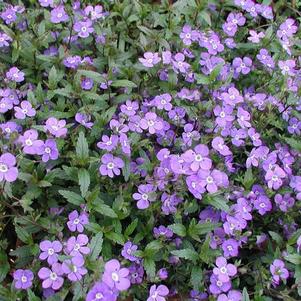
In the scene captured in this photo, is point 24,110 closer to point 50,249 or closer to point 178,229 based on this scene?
point 50,249

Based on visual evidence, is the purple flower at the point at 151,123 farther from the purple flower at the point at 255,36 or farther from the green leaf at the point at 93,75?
the purple flower at the point at 255,36

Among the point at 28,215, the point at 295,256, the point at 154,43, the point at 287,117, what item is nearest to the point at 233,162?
the point at 287,117

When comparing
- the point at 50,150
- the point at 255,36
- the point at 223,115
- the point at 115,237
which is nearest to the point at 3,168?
the point at 50,150

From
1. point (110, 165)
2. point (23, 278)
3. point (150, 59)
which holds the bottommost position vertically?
point (23, 278)

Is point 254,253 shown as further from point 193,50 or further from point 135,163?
point 193,50

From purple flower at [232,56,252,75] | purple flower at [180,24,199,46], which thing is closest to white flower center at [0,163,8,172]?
purple flower at [180,24,199,46]

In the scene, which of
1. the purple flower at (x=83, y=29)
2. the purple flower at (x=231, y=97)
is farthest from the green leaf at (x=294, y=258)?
the purple flower at (x=83, y=29)
